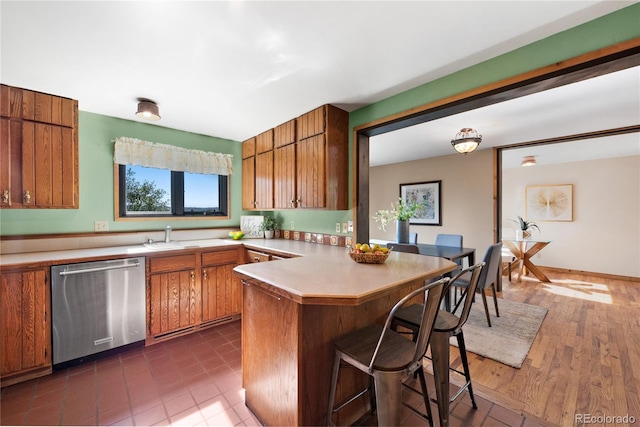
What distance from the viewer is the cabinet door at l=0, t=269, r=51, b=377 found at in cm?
186

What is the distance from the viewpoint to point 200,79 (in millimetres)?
1979

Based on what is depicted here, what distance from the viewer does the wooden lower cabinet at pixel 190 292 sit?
2500mm

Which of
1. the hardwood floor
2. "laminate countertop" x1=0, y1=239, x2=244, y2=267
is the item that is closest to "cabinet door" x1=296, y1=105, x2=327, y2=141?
"laminate countertop" x1=0, y1=239, x2=244, y2=267

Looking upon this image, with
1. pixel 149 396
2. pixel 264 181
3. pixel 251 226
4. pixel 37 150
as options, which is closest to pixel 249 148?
pixel 264 181

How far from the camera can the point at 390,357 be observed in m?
1.18

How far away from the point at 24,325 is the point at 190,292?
1148mm

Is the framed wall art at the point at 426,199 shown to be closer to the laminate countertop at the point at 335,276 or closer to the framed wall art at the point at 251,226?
the framed wall art at the point at 251,226

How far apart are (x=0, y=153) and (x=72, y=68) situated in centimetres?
92

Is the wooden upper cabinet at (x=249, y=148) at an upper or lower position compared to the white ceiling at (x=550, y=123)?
lower

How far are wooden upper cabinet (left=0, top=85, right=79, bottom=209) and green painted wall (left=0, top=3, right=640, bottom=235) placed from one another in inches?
13.6

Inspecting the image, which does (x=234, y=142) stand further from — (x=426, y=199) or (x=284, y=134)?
(x=426, y=199)

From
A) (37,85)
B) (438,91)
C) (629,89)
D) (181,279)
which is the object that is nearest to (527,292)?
(629,89)

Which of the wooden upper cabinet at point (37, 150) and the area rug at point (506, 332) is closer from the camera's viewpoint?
the wooden upper cabinet at point (37, 150)

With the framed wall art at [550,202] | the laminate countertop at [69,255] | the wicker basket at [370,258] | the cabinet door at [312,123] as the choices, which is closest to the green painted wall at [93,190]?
the laminate countertop at [69,255]
